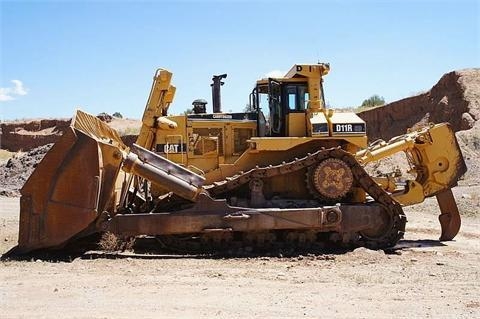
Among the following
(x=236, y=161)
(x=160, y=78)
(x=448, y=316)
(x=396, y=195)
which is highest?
(x=160, y=78)

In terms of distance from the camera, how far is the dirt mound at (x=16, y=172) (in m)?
25.0

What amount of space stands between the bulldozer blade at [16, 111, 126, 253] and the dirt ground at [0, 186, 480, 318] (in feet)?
1.64

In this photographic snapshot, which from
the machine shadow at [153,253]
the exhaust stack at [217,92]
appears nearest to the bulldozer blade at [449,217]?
the machine shadow at [153,253]

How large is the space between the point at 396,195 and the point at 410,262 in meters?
2.30

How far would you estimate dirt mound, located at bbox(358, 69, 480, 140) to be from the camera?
35781 mm

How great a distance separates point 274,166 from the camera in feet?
34.3

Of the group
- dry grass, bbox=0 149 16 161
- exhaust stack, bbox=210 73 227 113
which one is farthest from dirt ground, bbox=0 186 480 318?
dry grass, bbox=0 149 16 161

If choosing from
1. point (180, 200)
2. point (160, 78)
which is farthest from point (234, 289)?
point (160, 78)

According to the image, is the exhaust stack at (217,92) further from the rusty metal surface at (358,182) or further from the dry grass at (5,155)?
the dry grass at (5,155)

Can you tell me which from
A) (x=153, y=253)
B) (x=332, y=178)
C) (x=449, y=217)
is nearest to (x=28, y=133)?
(x=153, y=253)

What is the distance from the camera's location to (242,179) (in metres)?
10.3

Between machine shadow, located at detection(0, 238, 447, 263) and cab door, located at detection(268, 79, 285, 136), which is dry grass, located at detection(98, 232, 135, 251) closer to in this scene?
machine shadow, located at detection(0, 238, 447, 263)

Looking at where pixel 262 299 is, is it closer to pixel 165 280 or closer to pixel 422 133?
pixel 165 280

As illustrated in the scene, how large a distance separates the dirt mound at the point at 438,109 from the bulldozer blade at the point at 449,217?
20993 millimetres
